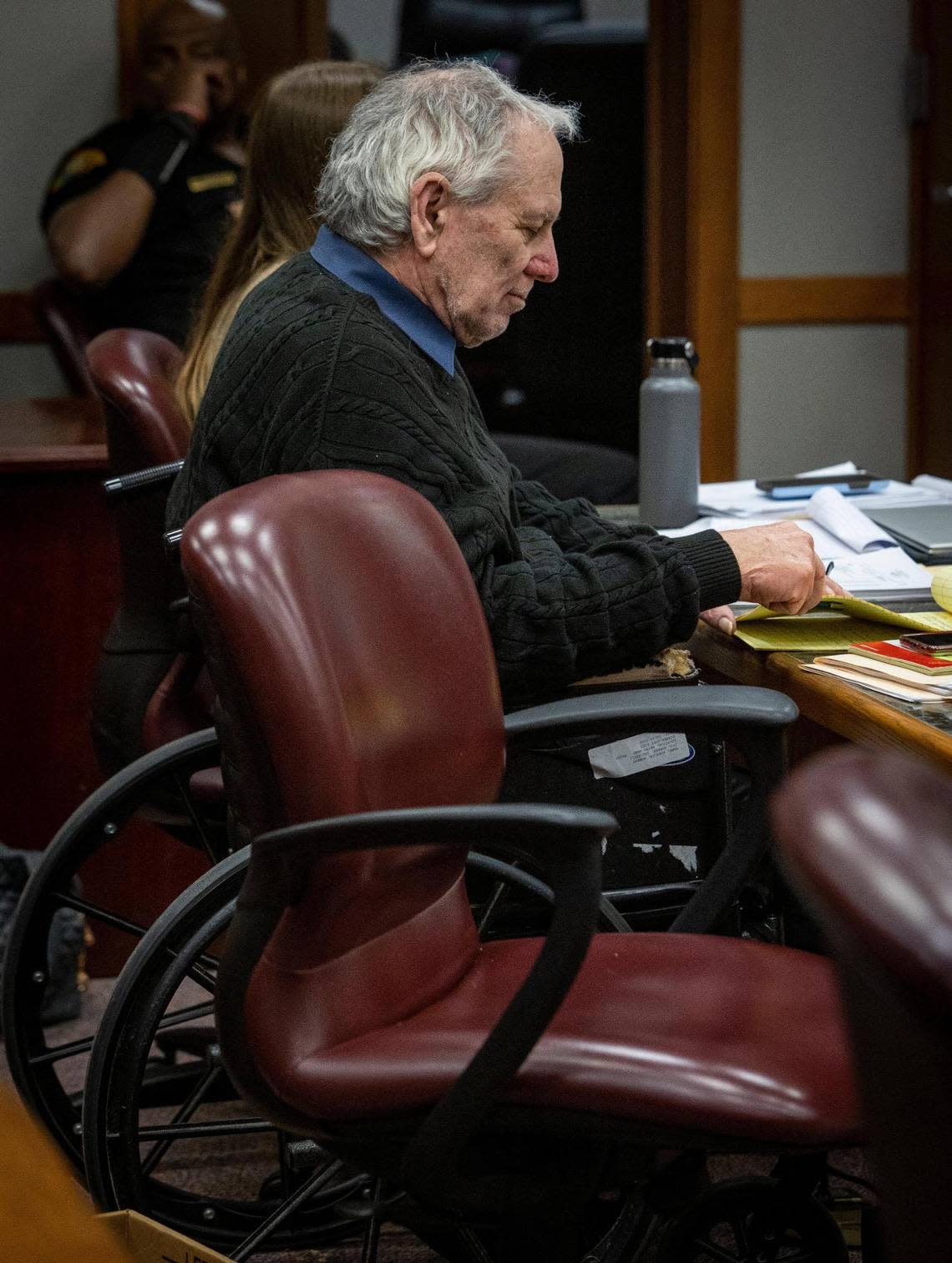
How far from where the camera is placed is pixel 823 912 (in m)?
0.64

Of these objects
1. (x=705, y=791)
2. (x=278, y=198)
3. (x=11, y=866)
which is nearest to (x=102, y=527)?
(x=11, y=866)

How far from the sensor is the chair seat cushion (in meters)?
1.05

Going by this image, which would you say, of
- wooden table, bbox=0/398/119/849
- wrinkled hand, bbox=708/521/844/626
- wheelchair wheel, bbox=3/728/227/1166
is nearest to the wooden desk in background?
wooden table, bbox=0/398/119/849

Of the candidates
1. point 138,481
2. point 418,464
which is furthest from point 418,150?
point 138,481

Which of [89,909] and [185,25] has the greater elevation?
[185,25]

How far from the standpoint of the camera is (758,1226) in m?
1.33

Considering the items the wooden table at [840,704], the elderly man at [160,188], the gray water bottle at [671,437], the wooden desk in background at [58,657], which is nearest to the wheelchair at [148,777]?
the wooden table at [840,704]

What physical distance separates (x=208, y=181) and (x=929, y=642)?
3085 millimetres

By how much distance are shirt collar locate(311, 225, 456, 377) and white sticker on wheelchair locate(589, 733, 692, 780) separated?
0.46 m

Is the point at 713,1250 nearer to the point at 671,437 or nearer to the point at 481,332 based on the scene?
the point at 481,332

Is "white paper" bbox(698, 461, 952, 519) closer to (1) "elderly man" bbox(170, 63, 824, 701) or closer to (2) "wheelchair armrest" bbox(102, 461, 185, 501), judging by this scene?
(1) "elderly man" bbox(170, 63, 824, 701)

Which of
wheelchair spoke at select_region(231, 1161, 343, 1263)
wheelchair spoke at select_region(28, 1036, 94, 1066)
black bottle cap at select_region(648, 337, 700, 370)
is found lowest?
wheelchair spoke at select_region(231, 1161, 343, 1263)

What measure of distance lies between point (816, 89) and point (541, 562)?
9.57 feet

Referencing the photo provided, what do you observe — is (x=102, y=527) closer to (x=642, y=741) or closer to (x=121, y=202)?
(x=642, y=741)
